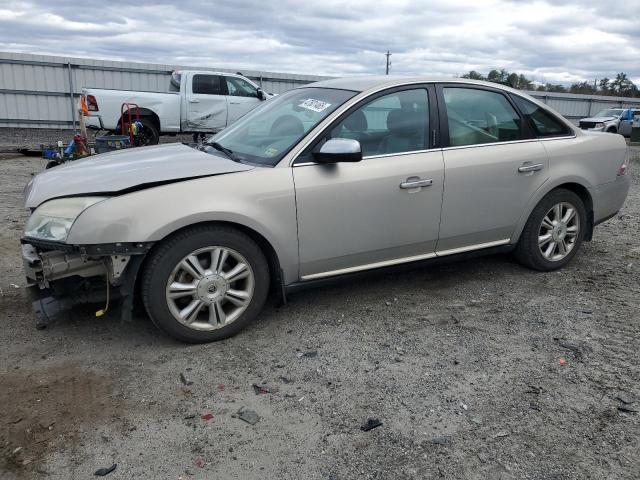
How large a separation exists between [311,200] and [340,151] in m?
0.37

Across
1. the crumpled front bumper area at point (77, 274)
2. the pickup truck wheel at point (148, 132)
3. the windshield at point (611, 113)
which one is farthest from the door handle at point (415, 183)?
the windshield at point (611, 113)

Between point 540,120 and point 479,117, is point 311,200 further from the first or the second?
point 540,120

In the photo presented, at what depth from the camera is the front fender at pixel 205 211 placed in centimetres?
319

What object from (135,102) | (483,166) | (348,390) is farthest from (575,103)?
(348,390)

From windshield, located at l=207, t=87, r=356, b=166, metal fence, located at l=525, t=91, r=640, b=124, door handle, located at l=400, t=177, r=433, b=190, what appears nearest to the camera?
windshield, located at l=207, t=87, r=356, b=166

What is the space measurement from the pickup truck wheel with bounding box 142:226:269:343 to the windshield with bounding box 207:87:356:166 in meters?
0.66

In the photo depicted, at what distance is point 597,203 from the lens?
501 cm

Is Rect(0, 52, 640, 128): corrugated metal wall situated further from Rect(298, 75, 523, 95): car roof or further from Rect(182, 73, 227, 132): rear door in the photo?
Rect(298, 75, 523, 95): car roof

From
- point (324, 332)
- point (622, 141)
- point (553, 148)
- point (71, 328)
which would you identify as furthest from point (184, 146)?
point (622, 141)

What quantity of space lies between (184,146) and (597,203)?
369 cm

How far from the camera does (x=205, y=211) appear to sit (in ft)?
11.0

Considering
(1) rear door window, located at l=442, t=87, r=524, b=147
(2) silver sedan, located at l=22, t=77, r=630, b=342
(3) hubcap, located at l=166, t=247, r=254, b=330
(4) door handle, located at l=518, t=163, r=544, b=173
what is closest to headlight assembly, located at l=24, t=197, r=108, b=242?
(2) silver sedan, located at l=22, t=77, r=630, b=342

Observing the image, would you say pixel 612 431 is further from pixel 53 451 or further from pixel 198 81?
pixel 198 81

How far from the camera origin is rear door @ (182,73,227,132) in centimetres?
1460
